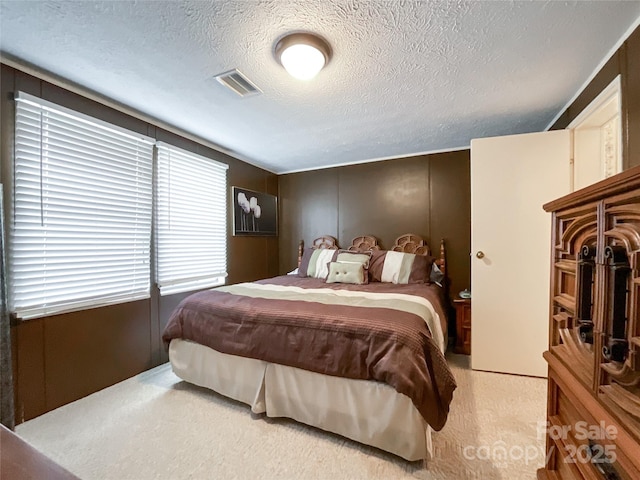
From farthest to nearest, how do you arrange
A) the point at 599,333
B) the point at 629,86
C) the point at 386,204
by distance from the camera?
1. the point at 386,204
2. the point at 629,86
3. the point at 599,333

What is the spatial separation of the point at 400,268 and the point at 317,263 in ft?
3.37

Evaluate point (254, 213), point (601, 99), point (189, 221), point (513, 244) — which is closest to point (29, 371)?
point (189, 221)

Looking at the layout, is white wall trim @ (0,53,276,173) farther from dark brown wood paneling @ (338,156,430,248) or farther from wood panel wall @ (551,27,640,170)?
wood panel wall @ (551,27,640,170)

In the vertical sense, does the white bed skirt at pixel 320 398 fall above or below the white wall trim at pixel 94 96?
below

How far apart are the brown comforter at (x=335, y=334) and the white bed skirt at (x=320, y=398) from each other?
84mm

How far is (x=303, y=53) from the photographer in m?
1.58

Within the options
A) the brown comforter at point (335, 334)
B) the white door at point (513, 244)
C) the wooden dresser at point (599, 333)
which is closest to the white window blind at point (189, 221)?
the brown comforter at point (335, 334)

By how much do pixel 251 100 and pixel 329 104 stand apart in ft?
2.12

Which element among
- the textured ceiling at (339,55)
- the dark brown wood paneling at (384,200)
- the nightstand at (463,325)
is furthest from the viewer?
the dark brown wood paneling at (384,200)

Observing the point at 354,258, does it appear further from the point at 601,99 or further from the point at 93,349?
the point at 93,349

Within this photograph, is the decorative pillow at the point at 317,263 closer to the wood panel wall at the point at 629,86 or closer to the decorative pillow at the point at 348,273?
the decorative pillow at the point at 348,273

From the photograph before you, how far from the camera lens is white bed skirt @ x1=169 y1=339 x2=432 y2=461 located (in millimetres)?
1433

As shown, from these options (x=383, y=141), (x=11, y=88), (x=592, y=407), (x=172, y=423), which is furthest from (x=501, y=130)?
(x=11, y=88)

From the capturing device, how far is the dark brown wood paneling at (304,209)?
4.12 metres
